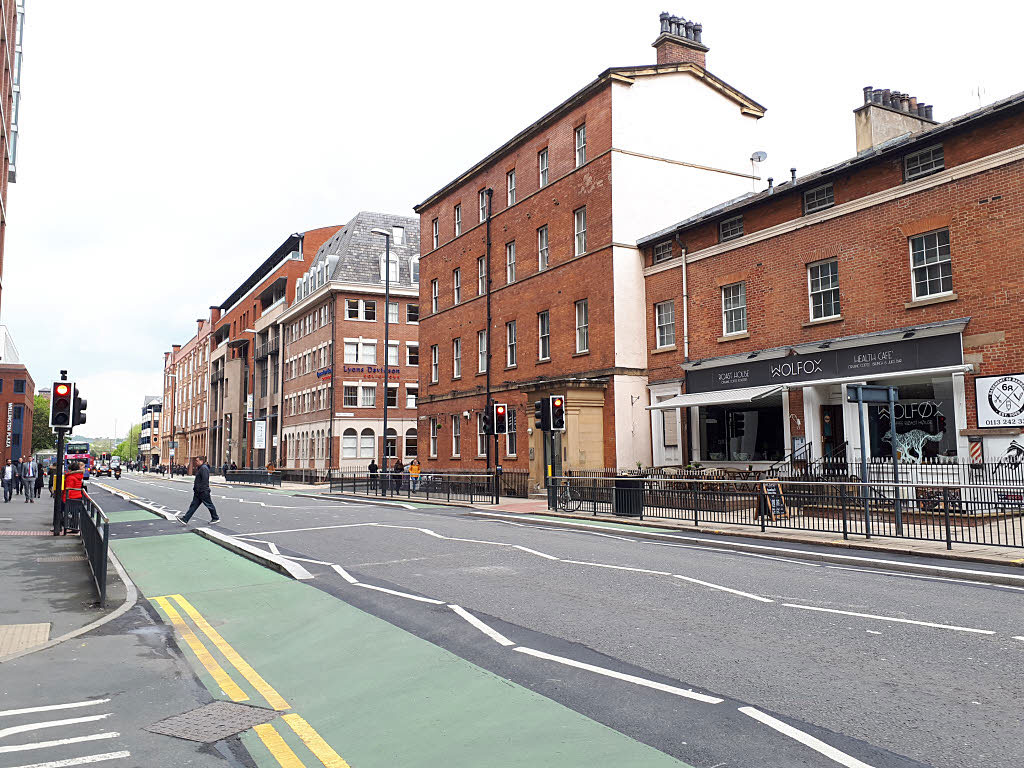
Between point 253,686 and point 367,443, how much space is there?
4989 centimetres

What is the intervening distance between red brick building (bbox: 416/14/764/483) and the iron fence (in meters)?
6.20

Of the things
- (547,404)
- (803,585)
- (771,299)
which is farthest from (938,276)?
(803,585)

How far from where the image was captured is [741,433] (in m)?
24.9

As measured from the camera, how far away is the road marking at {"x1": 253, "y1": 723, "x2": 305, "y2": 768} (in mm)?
4543

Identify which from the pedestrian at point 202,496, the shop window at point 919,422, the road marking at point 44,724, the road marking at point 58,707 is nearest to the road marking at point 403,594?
the road marking at point 58,707

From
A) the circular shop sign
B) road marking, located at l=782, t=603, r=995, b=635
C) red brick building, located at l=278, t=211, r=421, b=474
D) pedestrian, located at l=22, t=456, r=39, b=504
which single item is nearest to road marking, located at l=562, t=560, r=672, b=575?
road marking, located at l=782, t=603, r=995, b=635

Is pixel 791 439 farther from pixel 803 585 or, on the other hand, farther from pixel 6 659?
pixel 6 659

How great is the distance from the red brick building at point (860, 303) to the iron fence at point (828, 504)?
2562 mm

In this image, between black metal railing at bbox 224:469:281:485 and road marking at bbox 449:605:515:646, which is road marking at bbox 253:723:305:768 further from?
black metal railing at bbox 224:469:281:485

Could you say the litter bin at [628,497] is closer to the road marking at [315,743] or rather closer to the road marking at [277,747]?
the road marking at [315,743]

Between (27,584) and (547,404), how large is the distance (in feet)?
47.9

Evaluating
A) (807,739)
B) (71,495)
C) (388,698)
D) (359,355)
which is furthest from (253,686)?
(359,355)

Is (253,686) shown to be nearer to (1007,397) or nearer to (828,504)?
(828,504)

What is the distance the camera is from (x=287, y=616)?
28.7 feet
